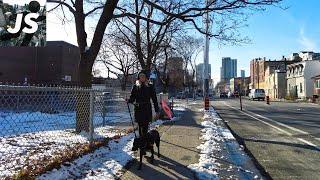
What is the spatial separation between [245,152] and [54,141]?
4686 millimetres

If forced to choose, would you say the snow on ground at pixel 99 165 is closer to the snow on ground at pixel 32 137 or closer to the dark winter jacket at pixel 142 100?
the snow on ground at pixel 32 137

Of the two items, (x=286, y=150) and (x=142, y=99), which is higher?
(x=142, y=99)

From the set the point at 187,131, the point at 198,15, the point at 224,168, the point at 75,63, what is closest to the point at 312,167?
the point at 224,168

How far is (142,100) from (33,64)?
60264mm

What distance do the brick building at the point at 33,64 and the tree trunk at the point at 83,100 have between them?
2043 inches

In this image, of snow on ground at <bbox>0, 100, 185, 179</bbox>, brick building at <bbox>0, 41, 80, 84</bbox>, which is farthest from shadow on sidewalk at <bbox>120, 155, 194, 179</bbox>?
brick building at <bbox>0, 41, 80, 84</bbox>

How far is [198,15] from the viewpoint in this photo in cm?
1845

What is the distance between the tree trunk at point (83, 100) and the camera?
1265 centimetres

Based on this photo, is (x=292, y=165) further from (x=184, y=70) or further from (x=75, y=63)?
(x=184, y=70)

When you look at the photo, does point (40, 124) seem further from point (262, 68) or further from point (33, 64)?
point (262, 68)

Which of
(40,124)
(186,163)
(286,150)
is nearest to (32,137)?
(40,124)

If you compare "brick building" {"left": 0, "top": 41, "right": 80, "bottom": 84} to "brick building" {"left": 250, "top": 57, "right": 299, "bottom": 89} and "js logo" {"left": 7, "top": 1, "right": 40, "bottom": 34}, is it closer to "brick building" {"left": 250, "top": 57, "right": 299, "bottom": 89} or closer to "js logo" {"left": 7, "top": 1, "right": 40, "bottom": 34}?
"js logo" {"left": 7, "top": 1, "right": 40, "bottom": 34}

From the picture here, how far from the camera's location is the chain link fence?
795 cm

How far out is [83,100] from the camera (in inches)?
501
